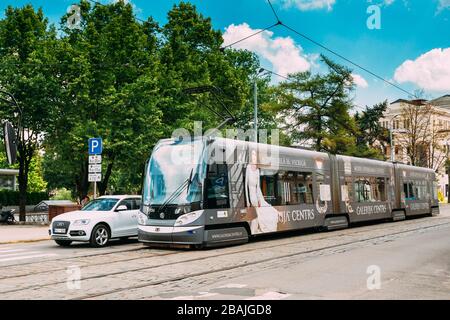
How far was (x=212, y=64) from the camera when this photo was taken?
36.0m

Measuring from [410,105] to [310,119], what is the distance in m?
20.9

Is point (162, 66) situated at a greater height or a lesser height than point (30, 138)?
greater

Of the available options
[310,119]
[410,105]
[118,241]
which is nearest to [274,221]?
[118,241]

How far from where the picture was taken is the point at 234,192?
49.5 feet

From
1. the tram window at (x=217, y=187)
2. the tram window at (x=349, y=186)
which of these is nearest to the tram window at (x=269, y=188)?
the tram window at (x=217, y=187)

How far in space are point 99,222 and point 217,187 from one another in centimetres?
379

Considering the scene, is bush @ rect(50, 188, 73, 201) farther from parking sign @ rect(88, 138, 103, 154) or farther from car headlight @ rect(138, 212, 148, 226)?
car headlight @ rect(138, 212, 148, 226)

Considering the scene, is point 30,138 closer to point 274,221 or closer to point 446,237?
point 274,221

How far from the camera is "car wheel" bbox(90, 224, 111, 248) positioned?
15.2 metres

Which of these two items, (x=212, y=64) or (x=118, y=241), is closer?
(x=118, y=241)

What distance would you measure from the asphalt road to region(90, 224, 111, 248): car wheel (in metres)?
0.26

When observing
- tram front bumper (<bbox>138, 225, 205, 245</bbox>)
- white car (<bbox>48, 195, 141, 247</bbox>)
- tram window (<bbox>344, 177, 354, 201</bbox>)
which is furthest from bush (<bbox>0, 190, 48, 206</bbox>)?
tram front bumper (<bbox>138, 225, 205, 245</bbox>)

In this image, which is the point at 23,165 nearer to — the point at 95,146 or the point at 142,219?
the point at 95,146

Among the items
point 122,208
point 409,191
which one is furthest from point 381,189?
point 122,208
